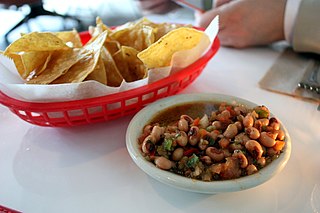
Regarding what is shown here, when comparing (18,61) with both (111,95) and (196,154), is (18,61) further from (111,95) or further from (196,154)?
(196,154)

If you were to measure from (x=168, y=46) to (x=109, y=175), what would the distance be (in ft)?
1.38

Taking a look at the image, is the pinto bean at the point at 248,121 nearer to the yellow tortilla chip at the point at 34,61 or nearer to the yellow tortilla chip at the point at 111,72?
the yellow tortilla chip at the point at 111,72

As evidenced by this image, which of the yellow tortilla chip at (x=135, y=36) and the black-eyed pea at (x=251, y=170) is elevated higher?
the yellow tortilla chip at (x=135, y=36)

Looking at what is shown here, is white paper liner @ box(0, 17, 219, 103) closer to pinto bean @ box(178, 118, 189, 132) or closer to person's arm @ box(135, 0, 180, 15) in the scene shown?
pinto bean @ box(178, 118, 189, 132)

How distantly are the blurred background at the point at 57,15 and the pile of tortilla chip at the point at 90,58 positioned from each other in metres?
1.67

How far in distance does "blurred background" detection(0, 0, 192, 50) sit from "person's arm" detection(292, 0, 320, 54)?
62.0 inches

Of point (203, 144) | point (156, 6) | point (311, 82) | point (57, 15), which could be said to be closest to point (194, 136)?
point (203, 144)

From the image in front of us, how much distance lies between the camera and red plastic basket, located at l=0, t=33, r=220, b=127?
963 millimetres

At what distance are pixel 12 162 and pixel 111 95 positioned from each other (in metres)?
0.32

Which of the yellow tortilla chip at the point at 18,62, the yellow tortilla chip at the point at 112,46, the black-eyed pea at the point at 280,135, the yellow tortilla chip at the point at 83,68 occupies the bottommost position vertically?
the black-eyed pea at the point at 280,135

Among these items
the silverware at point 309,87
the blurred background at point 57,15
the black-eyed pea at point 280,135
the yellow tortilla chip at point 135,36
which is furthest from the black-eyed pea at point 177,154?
the blurred background at point 57,15

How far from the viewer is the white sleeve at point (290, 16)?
4.62ft

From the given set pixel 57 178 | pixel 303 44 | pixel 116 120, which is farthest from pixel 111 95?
pixel 303 44

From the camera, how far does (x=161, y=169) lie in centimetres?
81
